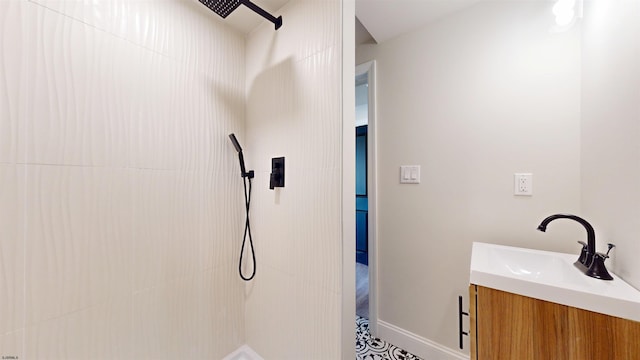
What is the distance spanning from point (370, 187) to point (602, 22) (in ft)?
4.50

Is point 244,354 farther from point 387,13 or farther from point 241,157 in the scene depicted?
point 387,13

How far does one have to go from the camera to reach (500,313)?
85 centimetres

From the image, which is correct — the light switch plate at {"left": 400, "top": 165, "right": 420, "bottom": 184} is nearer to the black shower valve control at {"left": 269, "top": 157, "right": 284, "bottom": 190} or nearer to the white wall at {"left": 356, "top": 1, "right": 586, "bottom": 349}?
the white wall at {"left": 356, "top": 1, "right": 586, "bottom": 349}

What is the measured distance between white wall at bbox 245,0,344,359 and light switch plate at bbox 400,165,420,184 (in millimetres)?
851

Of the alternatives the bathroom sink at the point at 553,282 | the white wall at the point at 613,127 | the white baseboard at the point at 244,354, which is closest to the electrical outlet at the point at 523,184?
the white wall at the point at 613,127

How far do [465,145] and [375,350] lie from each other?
1552 millimetres

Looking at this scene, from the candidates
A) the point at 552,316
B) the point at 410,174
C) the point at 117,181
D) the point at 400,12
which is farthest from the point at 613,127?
the point at 117,181

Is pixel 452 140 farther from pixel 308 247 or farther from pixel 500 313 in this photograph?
pixel 308 247

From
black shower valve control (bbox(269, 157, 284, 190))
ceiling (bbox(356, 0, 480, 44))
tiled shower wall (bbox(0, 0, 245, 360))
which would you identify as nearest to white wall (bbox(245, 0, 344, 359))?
black shower valve control (bbox(269, 157, 284, 190))

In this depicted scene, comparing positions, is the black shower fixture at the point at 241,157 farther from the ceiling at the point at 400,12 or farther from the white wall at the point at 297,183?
the ceiling at the point at 400,12

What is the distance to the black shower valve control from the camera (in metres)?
1.23

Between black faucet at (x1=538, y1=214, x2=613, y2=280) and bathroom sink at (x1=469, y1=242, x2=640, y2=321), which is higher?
black faucet at (x1=538, y1=214, x2=613, y2=280)

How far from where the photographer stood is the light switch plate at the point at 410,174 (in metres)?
1.61

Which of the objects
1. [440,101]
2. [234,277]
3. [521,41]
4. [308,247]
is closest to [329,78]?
[308,247]
